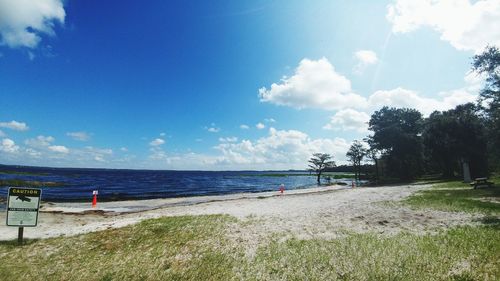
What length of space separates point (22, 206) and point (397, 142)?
69.3m

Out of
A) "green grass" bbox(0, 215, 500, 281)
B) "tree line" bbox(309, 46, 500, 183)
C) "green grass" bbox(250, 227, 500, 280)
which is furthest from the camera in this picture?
"tree line" bbox(309, 46, 500, 183)

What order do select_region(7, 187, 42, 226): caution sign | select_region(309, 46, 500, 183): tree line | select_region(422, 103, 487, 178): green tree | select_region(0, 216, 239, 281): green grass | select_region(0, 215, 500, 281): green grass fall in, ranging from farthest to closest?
select_region(422, 103, 487, 178): green tree
select_region(309, 46, 500, 183): tree line
select_region(7, 187, 42, 226): caution sign
select_region(0, 216, 239, 281): green grass
select_region(0, 215, 500, 281): green grass

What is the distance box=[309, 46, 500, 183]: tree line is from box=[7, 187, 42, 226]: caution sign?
105 feet

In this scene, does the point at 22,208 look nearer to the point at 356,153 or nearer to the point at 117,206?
the point at 117,206

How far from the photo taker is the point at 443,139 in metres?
51.6

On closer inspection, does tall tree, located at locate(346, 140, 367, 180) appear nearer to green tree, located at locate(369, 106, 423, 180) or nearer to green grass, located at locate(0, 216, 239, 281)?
green tree, located at locate(369, 106, 423, 180)

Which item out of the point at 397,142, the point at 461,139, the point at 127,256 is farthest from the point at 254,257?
the point at 397,142

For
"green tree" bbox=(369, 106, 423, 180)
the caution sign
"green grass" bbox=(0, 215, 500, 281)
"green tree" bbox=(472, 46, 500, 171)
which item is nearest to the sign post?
the caution sign

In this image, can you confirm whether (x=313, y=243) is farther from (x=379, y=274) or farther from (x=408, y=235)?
(x=408, y=235)

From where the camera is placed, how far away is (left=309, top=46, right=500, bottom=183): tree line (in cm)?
2616

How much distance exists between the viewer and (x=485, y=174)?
51.7m

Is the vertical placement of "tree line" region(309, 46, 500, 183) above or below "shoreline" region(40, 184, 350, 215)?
above

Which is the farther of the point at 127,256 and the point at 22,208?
the point at 22,208

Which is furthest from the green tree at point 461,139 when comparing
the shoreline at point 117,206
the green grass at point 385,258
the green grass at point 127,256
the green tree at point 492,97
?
the green grass at point 127,256
